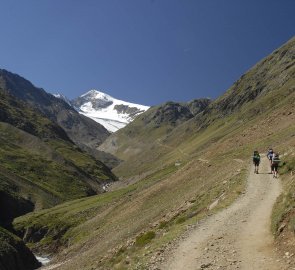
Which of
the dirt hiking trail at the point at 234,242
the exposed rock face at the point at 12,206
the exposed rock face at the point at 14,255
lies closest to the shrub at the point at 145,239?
the dirt hiking trail at the point at 234,242

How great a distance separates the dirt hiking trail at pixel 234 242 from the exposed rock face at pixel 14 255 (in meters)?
49.5

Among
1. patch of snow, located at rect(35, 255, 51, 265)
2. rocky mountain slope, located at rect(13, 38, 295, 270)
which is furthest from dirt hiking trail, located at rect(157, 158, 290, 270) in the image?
patch of snow, located at rect(35, 255, 51, 265)

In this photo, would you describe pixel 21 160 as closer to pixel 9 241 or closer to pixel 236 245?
pixel 9 241

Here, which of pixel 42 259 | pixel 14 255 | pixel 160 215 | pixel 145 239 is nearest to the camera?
pixel 145 239

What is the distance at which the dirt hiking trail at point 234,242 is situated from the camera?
75.9 ft

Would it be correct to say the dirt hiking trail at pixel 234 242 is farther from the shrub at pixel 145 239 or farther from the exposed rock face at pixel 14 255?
the exposed rock face at pixel 14 255

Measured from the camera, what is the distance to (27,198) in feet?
486

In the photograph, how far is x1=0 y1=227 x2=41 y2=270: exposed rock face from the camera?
74688 mm

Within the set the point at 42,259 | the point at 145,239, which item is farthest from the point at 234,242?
the point at 42,259

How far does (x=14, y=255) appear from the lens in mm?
78062

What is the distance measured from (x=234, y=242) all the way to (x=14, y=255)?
60248 mm

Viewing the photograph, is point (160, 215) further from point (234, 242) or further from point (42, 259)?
point (42, 259)

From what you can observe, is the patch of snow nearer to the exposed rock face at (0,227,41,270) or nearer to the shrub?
the exposed rock face at (0,227,41,270)

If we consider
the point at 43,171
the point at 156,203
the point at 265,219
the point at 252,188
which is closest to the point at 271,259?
the point at 265,219
